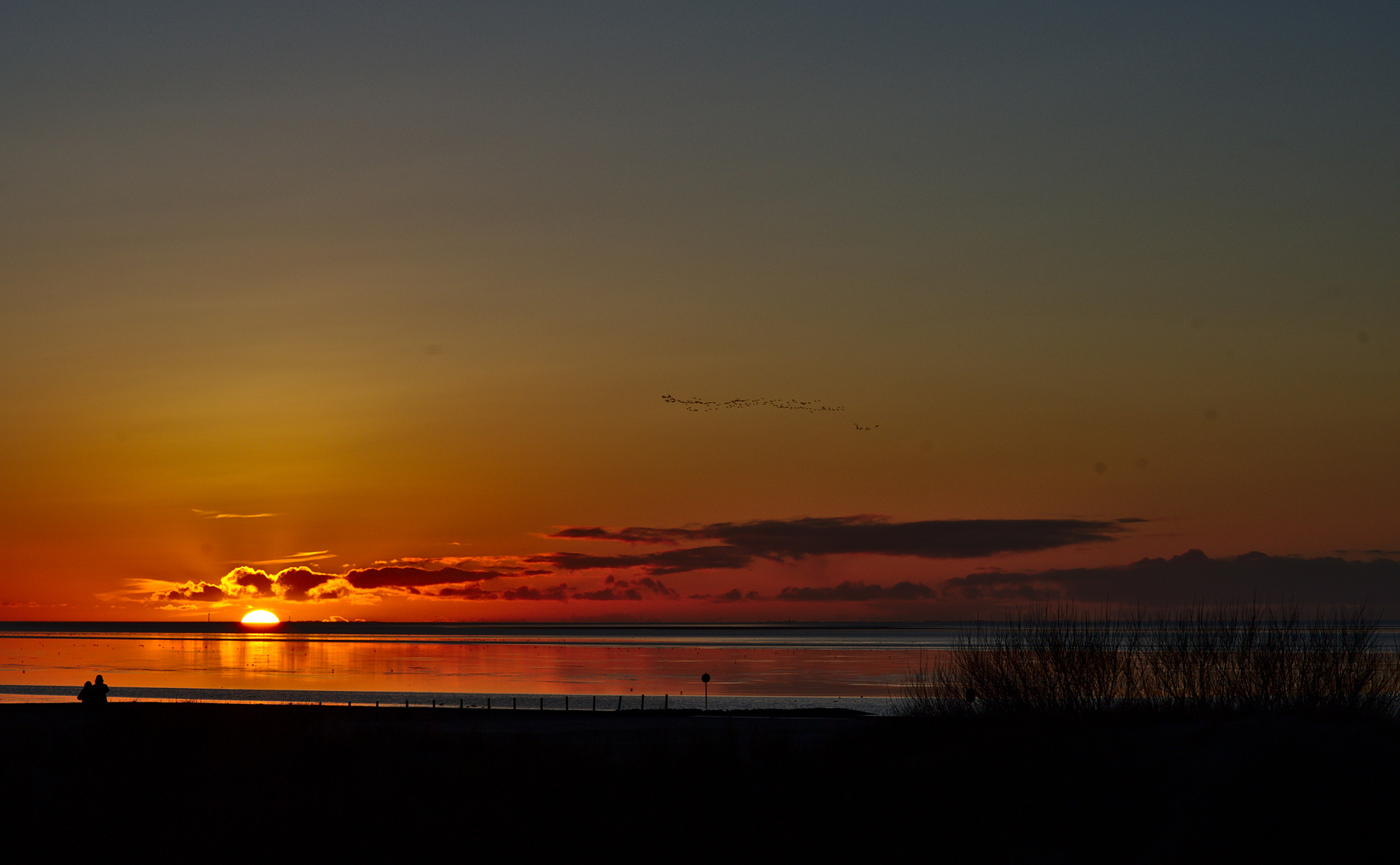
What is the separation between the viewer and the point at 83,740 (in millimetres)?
34156

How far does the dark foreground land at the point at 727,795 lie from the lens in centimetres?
2203

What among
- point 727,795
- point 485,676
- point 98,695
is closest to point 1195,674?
point 727,795

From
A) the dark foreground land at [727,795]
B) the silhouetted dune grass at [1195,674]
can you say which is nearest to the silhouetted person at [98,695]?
the dark foreground land at [727,795]

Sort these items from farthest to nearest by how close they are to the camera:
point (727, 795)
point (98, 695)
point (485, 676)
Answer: point (485, 676) → point (98, 695) → point (727, 795)

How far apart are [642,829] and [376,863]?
5.45 meters

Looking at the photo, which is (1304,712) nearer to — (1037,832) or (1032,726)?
(1032,726)

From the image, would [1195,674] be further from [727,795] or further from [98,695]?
[98,695]

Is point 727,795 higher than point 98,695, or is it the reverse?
point 98,695

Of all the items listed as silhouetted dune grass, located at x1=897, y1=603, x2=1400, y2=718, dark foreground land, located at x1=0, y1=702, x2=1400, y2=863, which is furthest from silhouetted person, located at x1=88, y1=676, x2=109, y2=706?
silhouetted dune grass, located at x1=897, y1=603, x2=1400, y2=718

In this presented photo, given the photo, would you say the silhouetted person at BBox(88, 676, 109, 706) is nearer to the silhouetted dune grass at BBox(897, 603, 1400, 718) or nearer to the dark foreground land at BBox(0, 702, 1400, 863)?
the dark foreground land at BBox(0, 702, 1400, 863)

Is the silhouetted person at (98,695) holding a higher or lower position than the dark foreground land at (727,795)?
higher

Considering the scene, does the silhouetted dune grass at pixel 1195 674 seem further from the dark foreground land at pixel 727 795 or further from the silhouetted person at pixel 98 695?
the silhouetted person at pixel 98 695

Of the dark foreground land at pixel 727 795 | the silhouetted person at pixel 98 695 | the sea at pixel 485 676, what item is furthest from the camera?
the sea at pixel 485 676

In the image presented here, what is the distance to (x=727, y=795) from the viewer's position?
1059 inches
